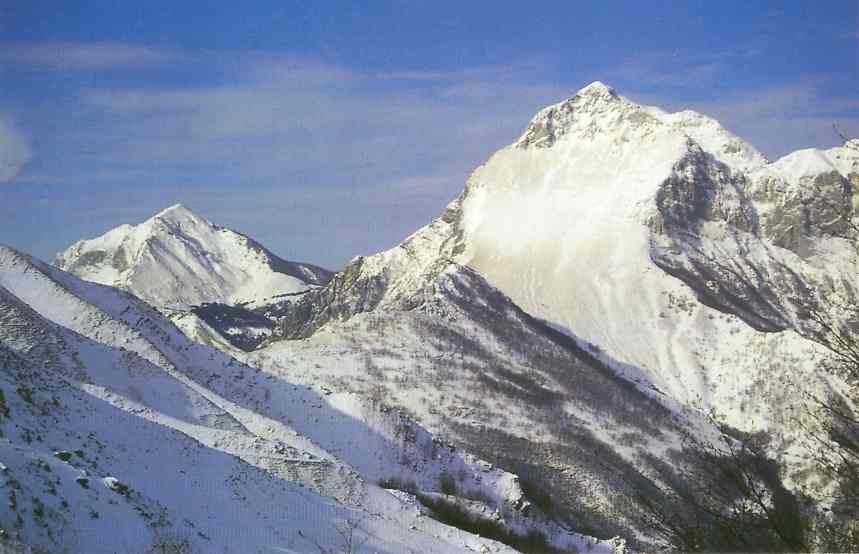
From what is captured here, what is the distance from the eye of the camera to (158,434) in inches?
2549

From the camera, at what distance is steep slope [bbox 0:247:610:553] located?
1635 inches

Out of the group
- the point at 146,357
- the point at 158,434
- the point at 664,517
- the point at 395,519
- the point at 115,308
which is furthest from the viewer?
the point at 115,308

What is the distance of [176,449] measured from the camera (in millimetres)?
64000

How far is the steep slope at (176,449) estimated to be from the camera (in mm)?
41531

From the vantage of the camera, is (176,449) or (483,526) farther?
(483,526)

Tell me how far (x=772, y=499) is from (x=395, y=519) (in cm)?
5653

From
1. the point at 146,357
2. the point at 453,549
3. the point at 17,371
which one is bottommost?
the point at 453,549

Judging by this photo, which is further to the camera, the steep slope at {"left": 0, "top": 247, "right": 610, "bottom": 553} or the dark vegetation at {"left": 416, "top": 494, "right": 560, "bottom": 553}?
the dark vegetation at {"left": 416, "top": 494, "right": 560, "bottom": 553}

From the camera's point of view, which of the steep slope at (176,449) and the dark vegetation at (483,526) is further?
the dark vegetation at (483,526)

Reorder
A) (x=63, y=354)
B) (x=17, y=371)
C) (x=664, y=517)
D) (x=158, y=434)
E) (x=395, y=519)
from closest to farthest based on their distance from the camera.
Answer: (x=664, y=517)
(x=17, y=371)
(x=158, y=434)
(x=395, y=519)
(x=63, y=354)

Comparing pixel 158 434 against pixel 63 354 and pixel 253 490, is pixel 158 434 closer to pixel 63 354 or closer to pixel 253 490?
pixel 253 490

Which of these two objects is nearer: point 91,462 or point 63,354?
point 91,462

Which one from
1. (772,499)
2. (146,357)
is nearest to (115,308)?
(146,357)

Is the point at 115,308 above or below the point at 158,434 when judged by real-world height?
above
